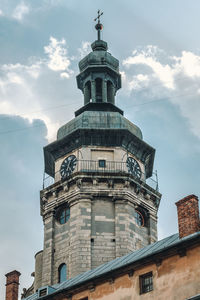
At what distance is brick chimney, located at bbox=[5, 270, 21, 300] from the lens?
133 feet

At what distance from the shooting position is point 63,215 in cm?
4994

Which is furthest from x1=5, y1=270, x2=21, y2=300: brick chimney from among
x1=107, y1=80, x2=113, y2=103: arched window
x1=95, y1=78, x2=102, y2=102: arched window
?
x1=95, y1=78, x2=102, y2=102: arched window

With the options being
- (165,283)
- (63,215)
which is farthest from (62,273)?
(165,283)

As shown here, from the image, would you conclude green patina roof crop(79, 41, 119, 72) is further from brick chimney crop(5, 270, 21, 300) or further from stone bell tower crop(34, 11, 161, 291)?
brick chimney crop(5, 270, 21, 300)

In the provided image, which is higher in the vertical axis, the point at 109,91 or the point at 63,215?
the point at 109,91

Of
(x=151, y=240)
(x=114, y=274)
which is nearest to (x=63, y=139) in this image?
(x=151, y=240)

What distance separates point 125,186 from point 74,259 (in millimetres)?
6713

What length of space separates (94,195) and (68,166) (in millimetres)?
4170

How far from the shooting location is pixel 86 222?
47.8 m

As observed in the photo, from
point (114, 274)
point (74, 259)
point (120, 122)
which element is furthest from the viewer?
point (120, 122)

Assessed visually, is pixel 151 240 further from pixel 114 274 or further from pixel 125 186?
pixel 114 274

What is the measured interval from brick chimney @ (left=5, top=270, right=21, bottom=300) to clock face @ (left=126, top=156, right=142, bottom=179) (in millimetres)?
14004

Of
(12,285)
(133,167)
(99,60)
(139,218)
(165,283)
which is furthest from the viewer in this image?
(99,60)

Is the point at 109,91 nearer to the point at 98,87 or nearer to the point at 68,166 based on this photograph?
the point at 98,87
